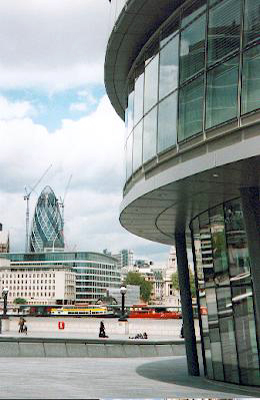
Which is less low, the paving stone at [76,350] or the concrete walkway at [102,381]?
the paving stone at [76,350]

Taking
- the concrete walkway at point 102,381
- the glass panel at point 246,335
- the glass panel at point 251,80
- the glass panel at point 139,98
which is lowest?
the concrete walkway at point 102,381

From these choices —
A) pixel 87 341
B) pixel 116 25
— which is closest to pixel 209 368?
pixel 116 25

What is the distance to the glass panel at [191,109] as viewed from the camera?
16469mm

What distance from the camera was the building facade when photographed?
15.3m

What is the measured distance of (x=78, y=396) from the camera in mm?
18797

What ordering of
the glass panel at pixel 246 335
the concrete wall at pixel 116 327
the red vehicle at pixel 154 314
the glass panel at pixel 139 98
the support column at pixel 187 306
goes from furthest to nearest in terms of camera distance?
the red vehicle at pixel 154 314 < the concrete wall at pixel 116 327 < the support column at pixel 187 306 < the glass panel at pixel 139 98 < the glass panel at pixel 246 335

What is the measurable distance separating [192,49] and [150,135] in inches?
123

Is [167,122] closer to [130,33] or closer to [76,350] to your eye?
[130,33]

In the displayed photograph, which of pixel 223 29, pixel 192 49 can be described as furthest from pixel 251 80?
pixel 192 49

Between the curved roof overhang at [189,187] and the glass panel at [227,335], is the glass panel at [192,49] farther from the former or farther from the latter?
the glass panel at [227,335]

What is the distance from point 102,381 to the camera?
24203 mm

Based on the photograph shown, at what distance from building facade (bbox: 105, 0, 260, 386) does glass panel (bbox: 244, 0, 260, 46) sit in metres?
0.02

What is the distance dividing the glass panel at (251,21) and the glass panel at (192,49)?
5.58ft

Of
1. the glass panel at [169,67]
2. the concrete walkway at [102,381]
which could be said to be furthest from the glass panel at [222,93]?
the concrete walkway at [102,381]
